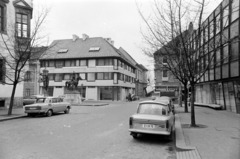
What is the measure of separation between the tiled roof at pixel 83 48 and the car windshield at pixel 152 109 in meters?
39.9

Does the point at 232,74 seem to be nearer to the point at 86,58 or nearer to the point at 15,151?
the point at 15,151

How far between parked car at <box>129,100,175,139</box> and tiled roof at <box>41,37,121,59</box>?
131 ft

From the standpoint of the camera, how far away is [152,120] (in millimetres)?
8469

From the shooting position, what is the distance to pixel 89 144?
26.1 feet

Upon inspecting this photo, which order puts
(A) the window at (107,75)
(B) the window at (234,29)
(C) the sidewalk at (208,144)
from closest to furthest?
1. (C) the sidewalk at (208,144)
2. (B) the window at (234,29)
3. (A) the window at (107,75)

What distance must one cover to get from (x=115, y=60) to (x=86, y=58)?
656 cm

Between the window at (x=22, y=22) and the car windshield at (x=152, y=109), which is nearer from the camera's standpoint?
the car windshield at (x=152, y=109)

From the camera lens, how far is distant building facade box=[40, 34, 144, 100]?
49.6m

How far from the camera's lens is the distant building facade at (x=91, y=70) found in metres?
49.6

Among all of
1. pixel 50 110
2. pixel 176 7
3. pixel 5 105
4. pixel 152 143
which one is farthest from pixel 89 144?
pixel 5 105

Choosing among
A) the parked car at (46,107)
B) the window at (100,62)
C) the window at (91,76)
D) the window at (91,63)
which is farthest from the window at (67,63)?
the parked car at (46,107)

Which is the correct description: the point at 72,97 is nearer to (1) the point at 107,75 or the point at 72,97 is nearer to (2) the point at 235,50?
(1) the point at 107,75

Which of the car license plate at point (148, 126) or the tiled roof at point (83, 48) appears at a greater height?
the tiled roof at point (83, 48)

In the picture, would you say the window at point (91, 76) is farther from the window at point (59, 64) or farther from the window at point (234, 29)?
the window at point (234, 29)
